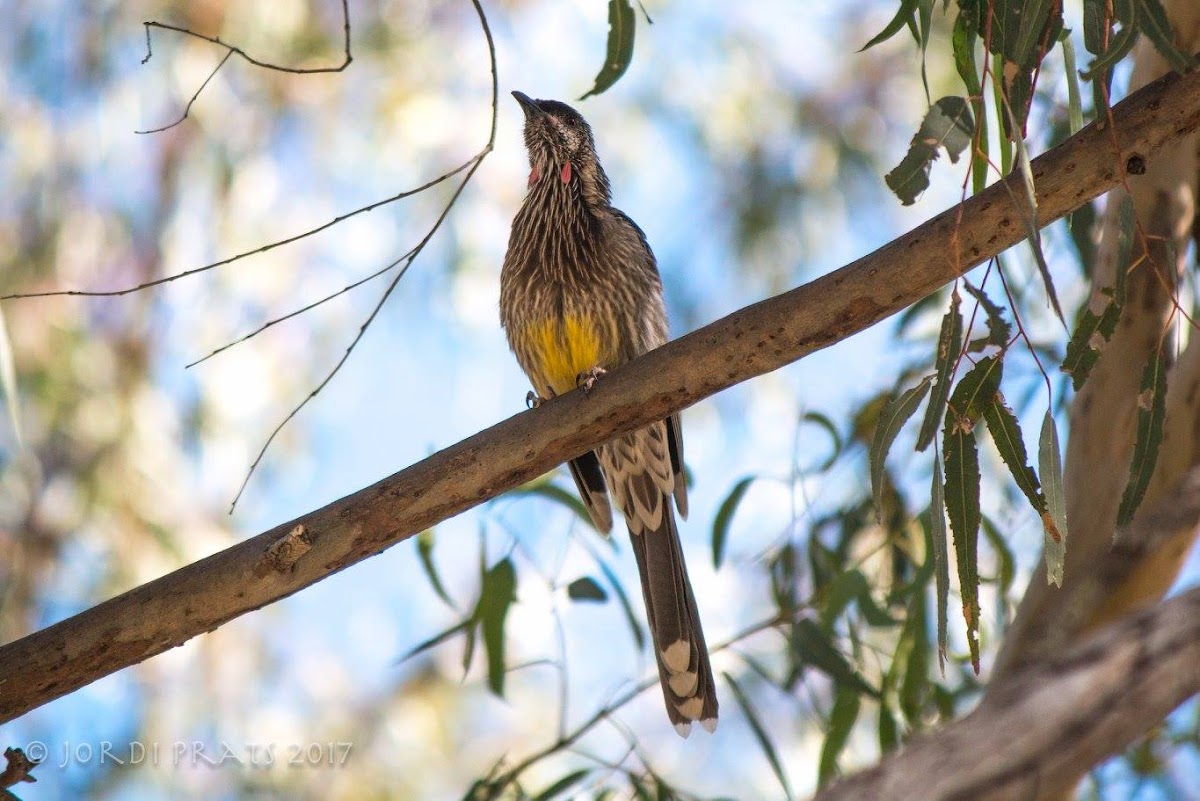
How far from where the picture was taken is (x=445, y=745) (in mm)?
7258

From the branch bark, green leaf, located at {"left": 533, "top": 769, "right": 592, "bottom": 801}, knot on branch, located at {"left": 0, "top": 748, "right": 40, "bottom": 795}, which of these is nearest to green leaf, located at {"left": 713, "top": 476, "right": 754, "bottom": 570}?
green leaf, located at {"left": 533, "top": 769, "right": 592, "bottom": 801}

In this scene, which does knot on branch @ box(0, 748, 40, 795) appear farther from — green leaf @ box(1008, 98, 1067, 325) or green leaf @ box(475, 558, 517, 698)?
green leaf @ box(1008, 98, 1067, 325)

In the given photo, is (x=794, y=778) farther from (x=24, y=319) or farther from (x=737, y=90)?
(x=24, y=319)

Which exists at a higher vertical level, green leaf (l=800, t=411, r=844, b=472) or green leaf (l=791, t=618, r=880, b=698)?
green leaf (l=800, t=411, r=844, b=472)

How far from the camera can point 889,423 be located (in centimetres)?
238

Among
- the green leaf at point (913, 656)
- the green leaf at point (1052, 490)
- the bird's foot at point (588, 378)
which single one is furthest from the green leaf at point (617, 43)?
the green leaf at point (913, 656)

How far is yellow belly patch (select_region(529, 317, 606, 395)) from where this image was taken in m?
3.63

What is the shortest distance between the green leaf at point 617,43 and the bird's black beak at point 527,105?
182cm

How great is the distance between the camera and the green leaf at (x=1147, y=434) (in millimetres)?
2322

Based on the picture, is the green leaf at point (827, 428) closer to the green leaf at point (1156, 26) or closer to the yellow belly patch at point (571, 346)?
the yellow belly patch at point (571, 346)

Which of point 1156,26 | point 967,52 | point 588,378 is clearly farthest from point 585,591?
point 1156,26

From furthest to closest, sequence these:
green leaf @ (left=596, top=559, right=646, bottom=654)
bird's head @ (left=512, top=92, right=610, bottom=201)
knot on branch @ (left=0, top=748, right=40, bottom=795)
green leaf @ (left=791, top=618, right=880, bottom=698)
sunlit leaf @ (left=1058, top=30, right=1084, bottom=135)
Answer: bird's head @ (left=512, top=92, right=610, bottom=201) < green leaf @ (left=596, top=559, right=646, bottom=654) < green leaf @ (left=791, top=618, right=880, bottom=698) < sunlit leaf @ (left=1058, top=30, right=1084, bottom=135) < knot on branch @ (left=0, top=748, right=40, bottom=795)

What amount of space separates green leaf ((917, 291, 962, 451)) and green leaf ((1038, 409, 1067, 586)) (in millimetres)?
174

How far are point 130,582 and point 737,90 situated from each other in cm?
385
